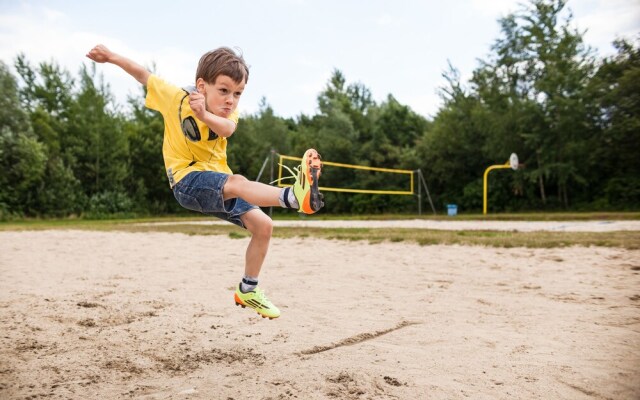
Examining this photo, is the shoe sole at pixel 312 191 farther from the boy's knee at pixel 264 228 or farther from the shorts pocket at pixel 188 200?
the shorts pocket at pixel 188 200

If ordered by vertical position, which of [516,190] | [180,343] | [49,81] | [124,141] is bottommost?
[180,343]

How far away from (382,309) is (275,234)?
6.25 metres

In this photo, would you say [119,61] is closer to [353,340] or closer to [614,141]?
[353,340]

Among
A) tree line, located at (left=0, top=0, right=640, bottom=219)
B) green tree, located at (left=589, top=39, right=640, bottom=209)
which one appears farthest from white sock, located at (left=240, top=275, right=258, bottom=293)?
green tree, located at (left=589, top=39, right=640, bottom=209)

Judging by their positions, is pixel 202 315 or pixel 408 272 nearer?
pixel 202 315

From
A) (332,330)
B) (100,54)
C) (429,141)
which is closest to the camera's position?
(100,54)

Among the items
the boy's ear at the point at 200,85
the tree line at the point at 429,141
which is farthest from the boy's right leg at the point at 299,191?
the tree line at the point at 429,141

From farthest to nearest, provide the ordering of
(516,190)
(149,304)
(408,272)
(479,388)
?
(516,190), (408,272), (149,304), (479,388)

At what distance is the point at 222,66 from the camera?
275 cm

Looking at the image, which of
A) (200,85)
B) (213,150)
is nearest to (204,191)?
(213,150)

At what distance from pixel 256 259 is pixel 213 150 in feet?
2.30

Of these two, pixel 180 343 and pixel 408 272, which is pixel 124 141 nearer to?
pixel 408 272

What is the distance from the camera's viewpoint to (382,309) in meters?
4.01

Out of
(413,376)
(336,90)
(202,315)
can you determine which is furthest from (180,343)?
(336,90)
